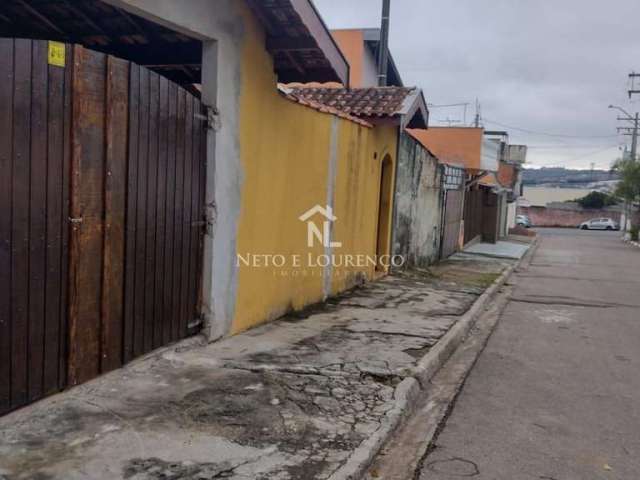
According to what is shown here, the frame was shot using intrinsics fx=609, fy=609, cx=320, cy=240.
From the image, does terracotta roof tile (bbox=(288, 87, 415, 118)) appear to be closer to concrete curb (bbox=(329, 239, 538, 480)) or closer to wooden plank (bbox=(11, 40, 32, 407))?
concrete curb (bbox=(329, 239, 538, 480))

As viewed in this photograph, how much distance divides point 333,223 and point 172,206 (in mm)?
4353

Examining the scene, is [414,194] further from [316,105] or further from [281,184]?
[281,184]

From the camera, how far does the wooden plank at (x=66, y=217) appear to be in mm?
4246

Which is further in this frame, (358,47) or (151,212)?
(358,47)

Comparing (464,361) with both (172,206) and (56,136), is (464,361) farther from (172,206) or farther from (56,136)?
(56,136)

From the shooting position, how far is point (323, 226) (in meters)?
9.27

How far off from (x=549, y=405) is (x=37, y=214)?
177 inches

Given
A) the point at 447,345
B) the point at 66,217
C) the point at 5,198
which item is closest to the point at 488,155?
the point at 447,345

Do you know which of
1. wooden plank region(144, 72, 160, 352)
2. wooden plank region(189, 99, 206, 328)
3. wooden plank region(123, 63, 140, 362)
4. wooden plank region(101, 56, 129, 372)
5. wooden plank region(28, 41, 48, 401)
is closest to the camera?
wooden plank region(28, 41, 48, 401)

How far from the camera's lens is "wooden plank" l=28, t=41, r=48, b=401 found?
399cm

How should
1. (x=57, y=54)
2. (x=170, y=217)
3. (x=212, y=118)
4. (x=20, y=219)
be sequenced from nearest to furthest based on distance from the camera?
1. (x=20, y=219)
2. (x=57, y=54)
3. (x=170, y=217)
4. (x=212, y=118)

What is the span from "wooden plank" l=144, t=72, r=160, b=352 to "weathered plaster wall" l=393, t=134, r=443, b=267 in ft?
26.6

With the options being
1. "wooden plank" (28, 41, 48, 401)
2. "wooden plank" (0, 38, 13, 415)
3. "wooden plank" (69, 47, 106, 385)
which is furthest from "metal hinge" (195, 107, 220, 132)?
"wooden plank" (0, 38, 13, 415)

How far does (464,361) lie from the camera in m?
7.05
